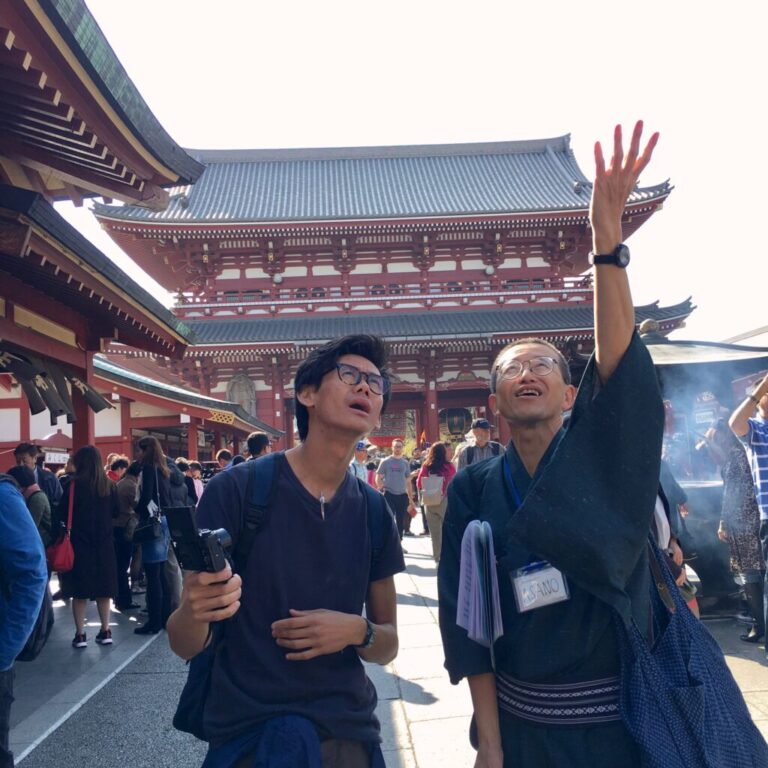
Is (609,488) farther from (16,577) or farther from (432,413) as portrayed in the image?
(432,413)

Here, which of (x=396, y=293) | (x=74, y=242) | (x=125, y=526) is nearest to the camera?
(x=74, y=242)

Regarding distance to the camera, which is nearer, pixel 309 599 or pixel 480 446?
pixel 309 599

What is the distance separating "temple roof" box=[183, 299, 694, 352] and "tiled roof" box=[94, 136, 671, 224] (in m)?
2.57

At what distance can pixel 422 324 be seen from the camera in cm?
1748

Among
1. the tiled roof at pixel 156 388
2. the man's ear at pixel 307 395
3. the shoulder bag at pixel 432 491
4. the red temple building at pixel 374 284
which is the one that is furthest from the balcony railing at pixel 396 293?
the man's ear at pixel 307 395

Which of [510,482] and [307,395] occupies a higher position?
[307,395]

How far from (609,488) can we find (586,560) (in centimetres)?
15

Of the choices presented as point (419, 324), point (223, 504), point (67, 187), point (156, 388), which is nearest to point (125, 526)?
point (67, 187)

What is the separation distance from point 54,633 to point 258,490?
16.8ft

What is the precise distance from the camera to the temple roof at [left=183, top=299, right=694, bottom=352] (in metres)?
16.6

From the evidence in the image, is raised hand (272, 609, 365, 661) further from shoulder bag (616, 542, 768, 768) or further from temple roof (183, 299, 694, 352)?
temple roof (183, 299, 694, 352)

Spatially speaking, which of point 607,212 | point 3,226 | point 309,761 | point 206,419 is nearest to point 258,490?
point 309,761

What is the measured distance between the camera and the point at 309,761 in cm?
141

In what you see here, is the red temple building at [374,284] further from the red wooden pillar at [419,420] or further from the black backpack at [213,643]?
the black backpack at [213,643]
